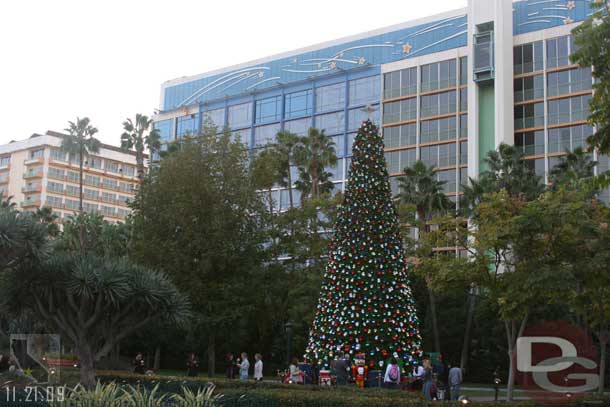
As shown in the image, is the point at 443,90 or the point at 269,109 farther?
the point at 269,109

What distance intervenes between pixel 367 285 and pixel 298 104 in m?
51.5

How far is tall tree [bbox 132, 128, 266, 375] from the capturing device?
3103cm

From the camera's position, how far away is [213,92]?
79.8 metres

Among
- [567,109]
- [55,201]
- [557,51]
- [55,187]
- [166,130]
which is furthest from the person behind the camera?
[55,187]

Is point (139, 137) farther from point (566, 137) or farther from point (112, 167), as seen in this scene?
point (112, 167)

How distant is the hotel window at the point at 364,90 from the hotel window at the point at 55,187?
53279mm

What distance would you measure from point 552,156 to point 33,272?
45.8 meters

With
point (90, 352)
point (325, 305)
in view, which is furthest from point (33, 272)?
point (325, 305)

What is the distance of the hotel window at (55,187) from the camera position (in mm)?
104188

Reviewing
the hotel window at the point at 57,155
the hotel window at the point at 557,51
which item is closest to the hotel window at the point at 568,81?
the hotel window at the point at 557,51

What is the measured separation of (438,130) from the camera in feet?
211

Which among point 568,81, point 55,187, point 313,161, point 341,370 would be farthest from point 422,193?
point 55,187

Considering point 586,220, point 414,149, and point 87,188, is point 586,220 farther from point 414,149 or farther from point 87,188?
point 87,188

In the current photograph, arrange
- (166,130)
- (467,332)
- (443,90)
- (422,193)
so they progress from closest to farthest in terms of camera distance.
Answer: (467,332)
(422,193)
(443,90)
(166,130)
